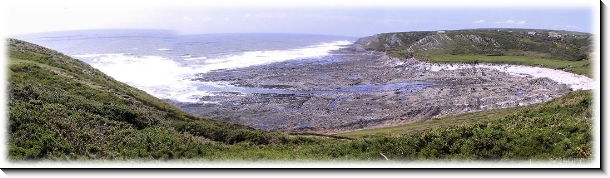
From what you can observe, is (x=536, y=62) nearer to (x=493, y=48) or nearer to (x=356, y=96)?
(x=493, y=48)

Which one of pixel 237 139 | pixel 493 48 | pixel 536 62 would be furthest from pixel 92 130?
pixel 493 48

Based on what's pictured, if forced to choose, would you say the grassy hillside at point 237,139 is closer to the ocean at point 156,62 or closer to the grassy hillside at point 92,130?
the grassy hillside at point 92,130

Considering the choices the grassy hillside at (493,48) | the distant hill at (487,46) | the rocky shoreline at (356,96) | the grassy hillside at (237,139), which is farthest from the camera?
the distant hill at (487,46)

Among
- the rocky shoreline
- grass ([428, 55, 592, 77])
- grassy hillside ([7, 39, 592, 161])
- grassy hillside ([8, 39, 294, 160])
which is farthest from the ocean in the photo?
grass ([428, 55, 592, 77])

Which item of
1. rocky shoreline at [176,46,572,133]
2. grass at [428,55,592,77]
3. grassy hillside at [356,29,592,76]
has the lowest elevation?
rocky shoreline at [176,46,572,133]

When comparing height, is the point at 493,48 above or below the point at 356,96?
above

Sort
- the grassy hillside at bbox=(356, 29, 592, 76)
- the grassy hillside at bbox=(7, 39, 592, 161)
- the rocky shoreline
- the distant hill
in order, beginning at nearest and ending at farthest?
1. the grassy hillside at bbox=(7, 39, 592, 161)
2. the rocky shoreline
3. the grassy hillside at bbox=(356, 29, 592, 76)
4. the distant hill

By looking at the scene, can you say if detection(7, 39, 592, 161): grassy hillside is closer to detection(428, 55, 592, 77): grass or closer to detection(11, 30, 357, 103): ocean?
detection(11, 30, 357, 103): ocean

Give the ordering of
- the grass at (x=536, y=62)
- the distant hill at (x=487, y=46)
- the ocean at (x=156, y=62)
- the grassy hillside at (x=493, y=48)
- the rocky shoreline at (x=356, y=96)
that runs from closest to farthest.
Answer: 1. the rocky shoreline at (x=356, y=96)
2. the ocean at (x=156, y=62)
3. the grass at (x=536, y=62)
4. the grassy hillside at (x=493, y=48)
5. the distant hill at (x=487, y=46)

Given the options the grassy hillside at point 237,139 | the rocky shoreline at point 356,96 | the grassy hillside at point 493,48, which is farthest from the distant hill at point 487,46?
the grassy hillside at point 237,139
